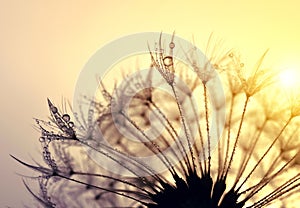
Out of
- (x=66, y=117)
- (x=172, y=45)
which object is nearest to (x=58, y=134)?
(x=66, y=117)

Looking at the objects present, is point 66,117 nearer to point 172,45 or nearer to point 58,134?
point 58,134

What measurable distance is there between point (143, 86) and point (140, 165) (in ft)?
3.88

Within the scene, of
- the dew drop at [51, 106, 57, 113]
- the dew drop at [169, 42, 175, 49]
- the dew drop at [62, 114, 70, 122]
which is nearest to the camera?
the dew drop at [169, 42, 175, 49]

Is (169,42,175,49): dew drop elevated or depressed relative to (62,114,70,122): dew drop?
elevated

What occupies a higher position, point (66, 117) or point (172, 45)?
point (172, 45)

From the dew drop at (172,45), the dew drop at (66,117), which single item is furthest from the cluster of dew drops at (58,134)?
the dew drop at (172,45)

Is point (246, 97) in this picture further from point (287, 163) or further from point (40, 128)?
point (40, 128)

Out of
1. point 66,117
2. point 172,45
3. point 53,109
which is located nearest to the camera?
point 172,45

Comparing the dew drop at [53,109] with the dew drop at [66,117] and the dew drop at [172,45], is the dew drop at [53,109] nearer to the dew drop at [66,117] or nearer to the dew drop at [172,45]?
the dew drop at [66,117]

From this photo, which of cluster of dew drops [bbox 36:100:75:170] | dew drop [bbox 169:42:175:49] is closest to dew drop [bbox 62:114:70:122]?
cluster of dew drops [bbox 36:100:75:170]

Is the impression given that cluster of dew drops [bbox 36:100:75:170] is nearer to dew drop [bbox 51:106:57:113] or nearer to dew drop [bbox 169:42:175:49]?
dew drop [bbox 51:106:57:113]

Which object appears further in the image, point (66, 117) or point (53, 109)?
point (66, 117)

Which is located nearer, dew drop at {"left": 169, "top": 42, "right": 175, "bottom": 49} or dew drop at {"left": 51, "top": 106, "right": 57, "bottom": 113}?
dew drop at {"left": 169, "top": 42, "right": 175, "bottom": 49}

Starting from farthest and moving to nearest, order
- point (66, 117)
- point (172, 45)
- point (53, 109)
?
point (66, 117) < point (53, 109) < point (172, 45)
